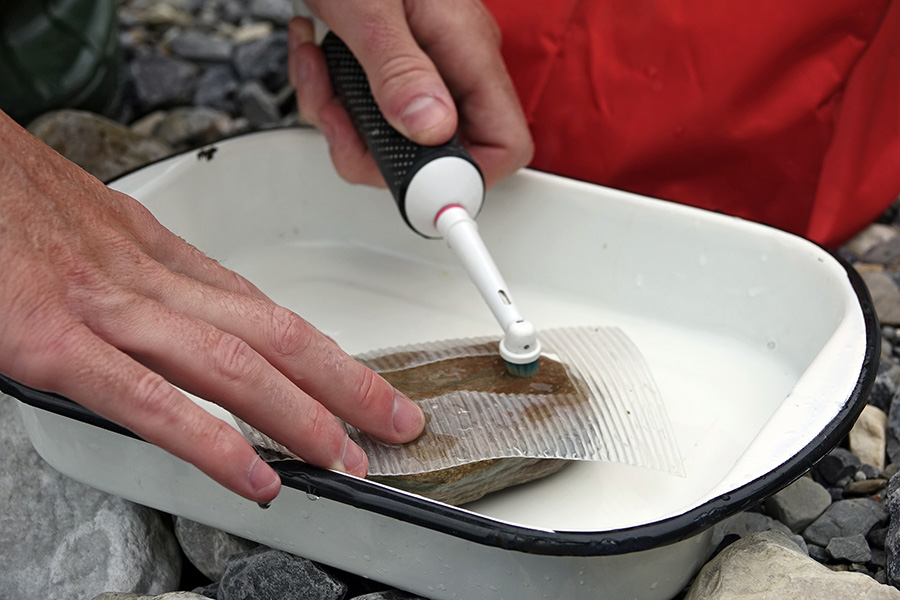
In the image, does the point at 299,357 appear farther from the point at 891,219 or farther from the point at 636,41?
the point at 891,219

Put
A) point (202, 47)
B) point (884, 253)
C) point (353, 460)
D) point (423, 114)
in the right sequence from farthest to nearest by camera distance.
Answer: point (202, 47) < point (884, 253) < point (423, 114) < point (353, 460)

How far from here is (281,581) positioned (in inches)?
35.3

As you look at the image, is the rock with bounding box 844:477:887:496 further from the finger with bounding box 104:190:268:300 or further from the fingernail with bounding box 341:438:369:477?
the finger with bounding box 104:190:268:300

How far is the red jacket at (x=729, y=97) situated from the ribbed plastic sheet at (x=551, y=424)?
0.53 m

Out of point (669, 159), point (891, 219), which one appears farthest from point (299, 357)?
point (891, 219)

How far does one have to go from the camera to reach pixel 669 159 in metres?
1.47

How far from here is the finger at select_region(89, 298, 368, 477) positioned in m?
0.75

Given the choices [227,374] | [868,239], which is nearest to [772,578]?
[227,374]

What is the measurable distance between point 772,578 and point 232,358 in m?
0.55

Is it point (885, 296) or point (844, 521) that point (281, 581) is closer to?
point (844, 521)

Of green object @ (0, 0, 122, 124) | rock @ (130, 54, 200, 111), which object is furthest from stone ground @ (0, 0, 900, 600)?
rock @ (130, 54, 200, 111)

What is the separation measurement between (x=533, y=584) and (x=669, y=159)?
2.94 ft

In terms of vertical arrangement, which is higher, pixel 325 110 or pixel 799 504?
pixel 325 110

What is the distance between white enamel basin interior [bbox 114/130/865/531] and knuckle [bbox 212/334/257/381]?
294mm
